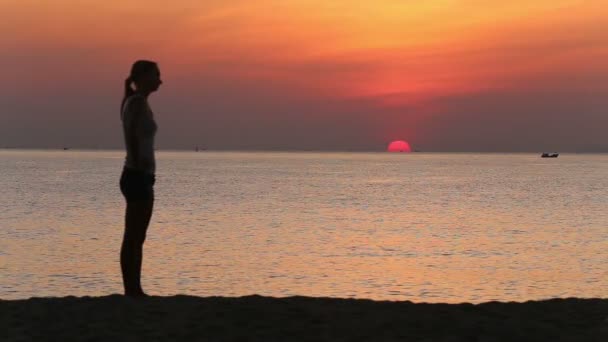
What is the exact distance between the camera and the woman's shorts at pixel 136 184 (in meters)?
9.31

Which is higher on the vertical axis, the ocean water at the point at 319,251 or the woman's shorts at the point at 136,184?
the woman's shorts at the point at 136,184

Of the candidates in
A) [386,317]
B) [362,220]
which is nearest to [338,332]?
[386,317]

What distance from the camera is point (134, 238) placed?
375 inches

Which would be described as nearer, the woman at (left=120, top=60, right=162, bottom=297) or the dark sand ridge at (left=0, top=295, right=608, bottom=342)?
the dark sand ridge at (left=0, top=295, right=608, bottom=342)

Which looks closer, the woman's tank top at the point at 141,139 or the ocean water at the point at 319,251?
the woman's tank top at the point at 141,139

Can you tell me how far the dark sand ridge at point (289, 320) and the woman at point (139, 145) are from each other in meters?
1.05

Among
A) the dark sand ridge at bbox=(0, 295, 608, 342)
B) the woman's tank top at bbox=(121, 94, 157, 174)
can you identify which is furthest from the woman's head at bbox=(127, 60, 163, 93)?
the dark sand ridge at bbox=(0, 295, 608, 342)

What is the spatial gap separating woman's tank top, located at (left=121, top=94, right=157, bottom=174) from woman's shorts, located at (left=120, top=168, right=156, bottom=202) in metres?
0.06

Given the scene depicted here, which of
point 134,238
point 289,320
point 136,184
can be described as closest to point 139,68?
point 136,184

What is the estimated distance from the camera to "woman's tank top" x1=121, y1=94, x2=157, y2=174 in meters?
9.27

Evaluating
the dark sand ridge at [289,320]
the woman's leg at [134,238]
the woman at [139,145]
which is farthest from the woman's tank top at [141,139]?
the dark sand ridge at [289,320]

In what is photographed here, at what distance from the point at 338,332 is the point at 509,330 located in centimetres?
182

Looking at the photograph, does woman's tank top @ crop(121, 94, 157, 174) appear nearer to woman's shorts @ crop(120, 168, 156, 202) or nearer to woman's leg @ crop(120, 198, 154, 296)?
woman's shorts @ crop(120, 168, 156, 202)

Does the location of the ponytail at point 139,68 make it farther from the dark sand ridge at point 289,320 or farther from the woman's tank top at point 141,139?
the dark sand ridge at point 289,320
